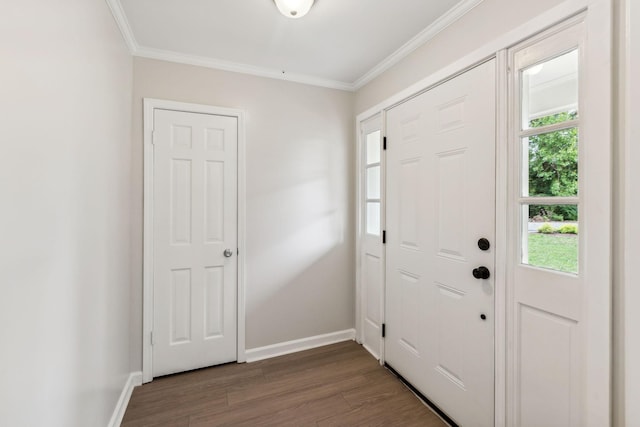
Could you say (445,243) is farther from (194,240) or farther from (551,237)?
(194,240)

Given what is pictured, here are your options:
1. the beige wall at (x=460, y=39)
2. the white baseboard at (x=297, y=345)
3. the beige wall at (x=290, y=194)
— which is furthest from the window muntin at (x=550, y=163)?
the white baseboard at (x=297, y=345)

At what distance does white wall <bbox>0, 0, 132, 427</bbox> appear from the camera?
77cm

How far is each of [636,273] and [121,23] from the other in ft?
9.44

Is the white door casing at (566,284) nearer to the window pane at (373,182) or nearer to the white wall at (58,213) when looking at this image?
the window pane at (373,182)

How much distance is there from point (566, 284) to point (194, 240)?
2.34 meters

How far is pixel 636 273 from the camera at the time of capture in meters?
0.99

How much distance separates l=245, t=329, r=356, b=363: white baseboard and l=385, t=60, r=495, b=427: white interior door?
0.59 meters

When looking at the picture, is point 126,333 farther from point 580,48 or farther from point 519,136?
point 580,48

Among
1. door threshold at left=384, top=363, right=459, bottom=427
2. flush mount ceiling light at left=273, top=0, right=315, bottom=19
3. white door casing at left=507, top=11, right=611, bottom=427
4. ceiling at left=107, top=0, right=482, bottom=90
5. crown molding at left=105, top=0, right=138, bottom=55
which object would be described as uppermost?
ceiling at left=107, top=0, right=482, bottom=90

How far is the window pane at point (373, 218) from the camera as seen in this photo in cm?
253

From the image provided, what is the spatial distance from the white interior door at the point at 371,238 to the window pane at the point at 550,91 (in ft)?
3.75

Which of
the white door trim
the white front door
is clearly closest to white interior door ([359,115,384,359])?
the white front door

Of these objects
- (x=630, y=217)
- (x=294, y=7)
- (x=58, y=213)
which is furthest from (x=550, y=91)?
(x=58, y=213)

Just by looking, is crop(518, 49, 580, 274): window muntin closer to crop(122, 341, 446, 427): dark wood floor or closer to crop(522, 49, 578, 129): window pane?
crop(522, 49, 578, 129): window pane
